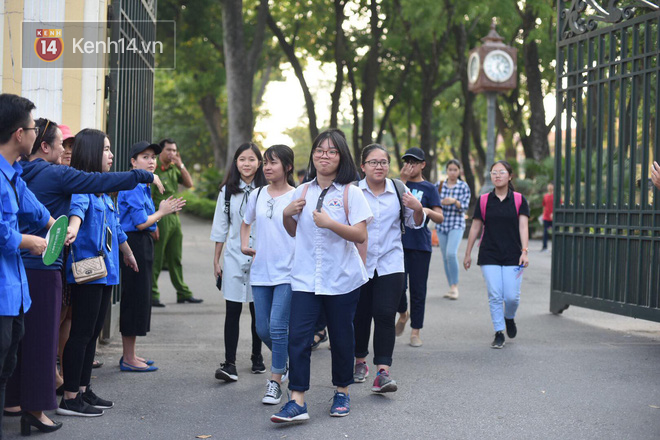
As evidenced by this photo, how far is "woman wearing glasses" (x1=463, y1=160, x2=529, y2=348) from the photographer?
8.05m

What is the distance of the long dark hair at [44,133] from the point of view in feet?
16.6

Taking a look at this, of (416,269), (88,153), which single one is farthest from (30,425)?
(416,269)

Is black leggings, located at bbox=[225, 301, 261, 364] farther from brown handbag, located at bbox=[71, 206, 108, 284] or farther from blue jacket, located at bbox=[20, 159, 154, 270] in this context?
blue jacket, located at bbox=[20, 159, 154, 270]

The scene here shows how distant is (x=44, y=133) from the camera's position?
5082 mm

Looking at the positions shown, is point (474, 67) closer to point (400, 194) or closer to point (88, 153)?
point (400, 194)

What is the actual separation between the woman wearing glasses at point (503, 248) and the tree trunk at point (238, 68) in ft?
43.4

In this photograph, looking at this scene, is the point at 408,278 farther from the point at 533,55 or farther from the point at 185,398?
the point at 533,55

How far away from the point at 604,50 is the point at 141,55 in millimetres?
5093

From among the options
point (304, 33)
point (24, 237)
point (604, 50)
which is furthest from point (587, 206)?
point (304, 33)

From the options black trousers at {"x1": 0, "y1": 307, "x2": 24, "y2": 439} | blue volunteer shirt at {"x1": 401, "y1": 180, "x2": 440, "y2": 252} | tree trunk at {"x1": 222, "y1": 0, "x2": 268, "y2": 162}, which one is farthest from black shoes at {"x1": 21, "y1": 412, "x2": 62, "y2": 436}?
tree trunk at {"x1": 222, "y1": 0, "x2": 268, "y2": 162}

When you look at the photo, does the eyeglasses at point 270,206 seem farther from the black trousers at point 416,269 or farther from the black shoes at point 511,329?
the black shoes at point 511,329

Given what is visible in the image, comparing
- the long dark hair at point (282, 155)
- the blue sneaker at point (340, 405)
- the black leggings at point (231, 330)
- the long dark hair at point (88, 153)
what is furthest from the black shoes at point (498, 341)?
the long dark hair at point (88, 153)

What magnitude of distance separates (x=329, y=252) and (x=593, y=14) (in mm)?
5716

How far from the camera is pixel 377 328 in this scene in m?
6.14
